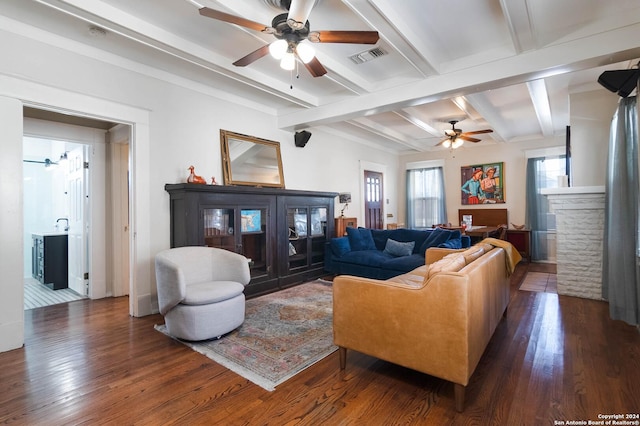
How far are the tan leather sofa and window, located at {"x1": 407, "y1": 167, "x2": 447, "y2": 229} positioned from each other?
5.89 metres

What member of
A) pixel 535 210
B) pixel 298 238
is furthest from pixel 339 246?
pixel 535 210

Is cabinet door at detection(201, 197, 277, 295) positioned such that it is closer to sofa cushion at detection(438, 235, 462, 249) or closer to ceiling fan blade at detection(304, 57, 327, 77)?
ceiling fan blade at detection(304, 57, 327, 77)

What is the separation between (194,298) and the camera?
272cm

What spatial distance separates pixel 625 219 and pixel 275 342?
3.58 meters

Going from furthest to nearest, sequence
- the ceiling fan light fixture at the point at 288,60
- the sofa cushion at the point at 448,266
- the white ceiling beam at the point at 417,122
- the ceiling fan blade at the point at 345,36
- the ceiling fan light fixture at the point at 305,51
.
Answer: the white ceiling beam at the point at 417,122 → the ceiling fan light fixture at the point at 288,60 → the ceiling fan light fixture at the point at 305,51 → the ceiling fan blade at the point at 345,36 → the sofa cushion at the point at 448,266

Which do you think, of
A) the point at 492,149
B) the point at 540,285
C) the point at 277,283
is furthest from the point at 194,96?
the point at 492,149

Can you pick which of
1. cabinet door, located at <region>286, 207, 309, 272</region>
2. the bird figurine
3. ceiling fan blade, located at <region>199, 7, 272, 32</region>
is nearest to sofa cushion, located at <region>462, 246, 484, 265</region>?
ceiling fan blade, located at <region>199, 7, 272, 32</region>

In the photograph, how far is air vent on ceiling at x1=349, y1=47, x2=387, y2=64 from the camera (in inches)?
132

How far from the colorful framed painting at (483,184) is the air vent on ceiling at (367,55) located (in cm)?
516

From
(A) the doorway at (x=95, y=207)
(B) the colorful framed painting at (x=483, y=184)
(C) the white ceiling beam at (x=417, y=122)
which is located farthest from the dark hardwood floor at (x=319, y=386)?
(B) the colorful framed painting at (x=483, y=184)

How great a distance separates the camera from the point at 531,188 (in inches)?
267

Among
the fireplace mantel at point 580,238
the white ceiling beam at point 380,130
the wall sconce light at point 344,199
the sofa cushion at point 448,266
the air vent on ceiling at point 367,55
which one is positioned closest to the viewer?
the sofa cushion at point 448,266

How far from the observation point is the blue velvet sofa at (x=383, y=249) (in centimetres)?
457
